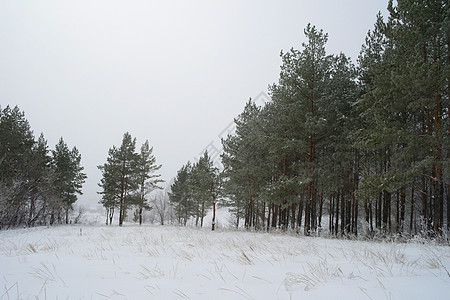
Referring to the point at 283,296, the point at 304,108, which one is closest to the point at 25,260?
the point at 283,296

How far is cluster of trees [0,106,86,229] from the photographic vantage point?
770 inches

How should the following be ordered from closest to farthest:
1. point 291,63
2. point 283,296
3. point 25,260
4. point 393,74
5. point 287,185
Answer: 1. point 283,296
2. point 25,260
3. point 393,74
4. point 287,185
5. point 291,63

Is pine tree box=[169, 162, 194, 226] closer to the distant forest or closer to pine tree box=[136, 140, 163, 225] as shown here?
pine tree box=[136, 140, 163, 225]

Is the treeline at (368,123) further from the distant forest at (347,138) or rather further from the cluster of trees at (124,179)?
the cluster of trees at (124,179)

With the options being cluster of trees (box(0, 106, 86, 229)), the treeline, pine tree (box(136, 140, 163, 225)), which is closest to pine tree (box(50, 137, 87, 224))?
cluster of trees (box(0, 106, 86, 229))

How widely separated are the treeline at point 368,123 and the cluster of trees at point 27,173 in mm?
19824

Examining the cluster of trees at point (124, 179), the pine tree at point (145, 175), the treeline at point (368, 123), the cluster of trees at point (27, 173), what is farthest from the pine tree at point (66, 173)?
the treeline at point (368, 123)

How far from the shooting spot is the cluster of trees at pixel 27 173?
19.6 meters

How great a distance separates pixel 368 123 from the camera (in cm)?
1306

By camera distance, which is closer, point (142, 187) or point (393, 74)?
point (393, 74)

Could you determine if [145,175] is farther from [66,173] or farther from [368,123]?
[368,123]

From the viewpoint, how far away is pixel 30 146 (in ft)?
77.2

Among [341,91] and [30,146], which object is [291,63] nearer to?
[341,91]

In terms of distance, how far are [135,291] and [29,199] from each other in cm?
3144
